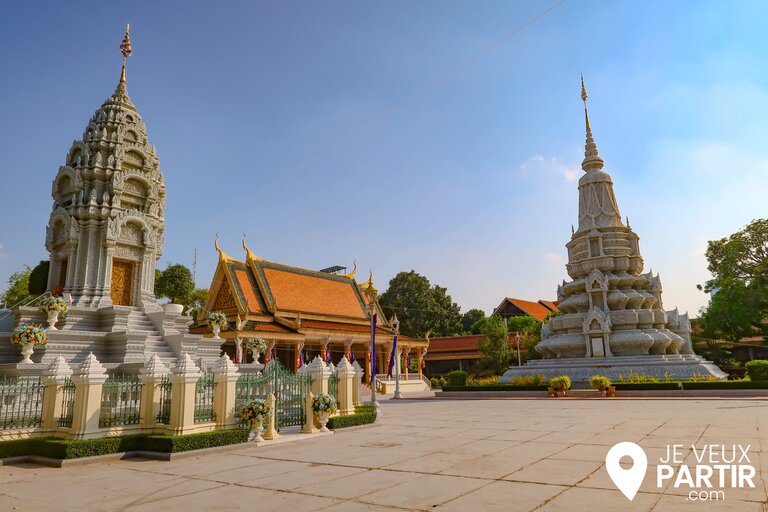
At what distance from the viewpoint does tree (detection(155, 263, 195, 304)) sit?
145 feet

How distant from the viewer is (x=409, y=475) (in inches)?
303

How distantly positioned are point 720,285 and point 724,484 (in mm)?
37978

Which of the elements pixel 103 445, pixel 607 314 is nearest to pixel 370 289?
pixel 607 314

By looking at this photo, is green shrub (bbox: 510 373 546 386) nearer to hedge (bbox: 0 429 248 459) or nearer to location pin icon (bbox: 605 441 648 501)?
location pin icon (bbox: 605 441 648 501)

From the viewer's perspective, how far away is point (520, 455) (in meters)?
9.09

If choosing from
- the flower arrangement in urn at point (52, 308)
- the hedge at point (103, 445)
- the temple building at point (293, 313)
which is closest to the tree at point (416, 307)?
the temple building at point (293, 313)

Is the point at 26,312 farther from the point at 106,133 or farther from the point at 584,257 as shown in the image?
the point at 584,257

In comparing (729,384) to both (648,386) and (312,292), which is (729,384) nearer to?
(648,386)

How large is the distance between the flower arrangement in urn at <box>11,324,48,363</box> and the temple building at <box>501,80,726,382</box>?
24003mm

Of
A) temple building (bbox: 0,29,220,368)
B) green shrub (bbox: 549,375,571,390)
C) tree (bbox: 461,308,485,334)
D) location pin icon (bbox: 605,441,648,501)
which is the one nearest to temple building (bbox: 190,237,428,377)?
green shrub (bbox: 549,375,571,390)

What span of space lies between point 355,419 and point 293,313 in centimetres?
2314

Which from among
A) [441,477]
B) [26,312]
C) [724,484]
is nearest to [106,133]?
[26,312]

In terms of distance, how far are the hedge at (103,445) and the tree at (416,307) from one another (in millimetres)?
48151

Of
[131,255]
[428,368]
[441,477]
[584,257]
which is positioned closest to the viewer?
[441,477]
